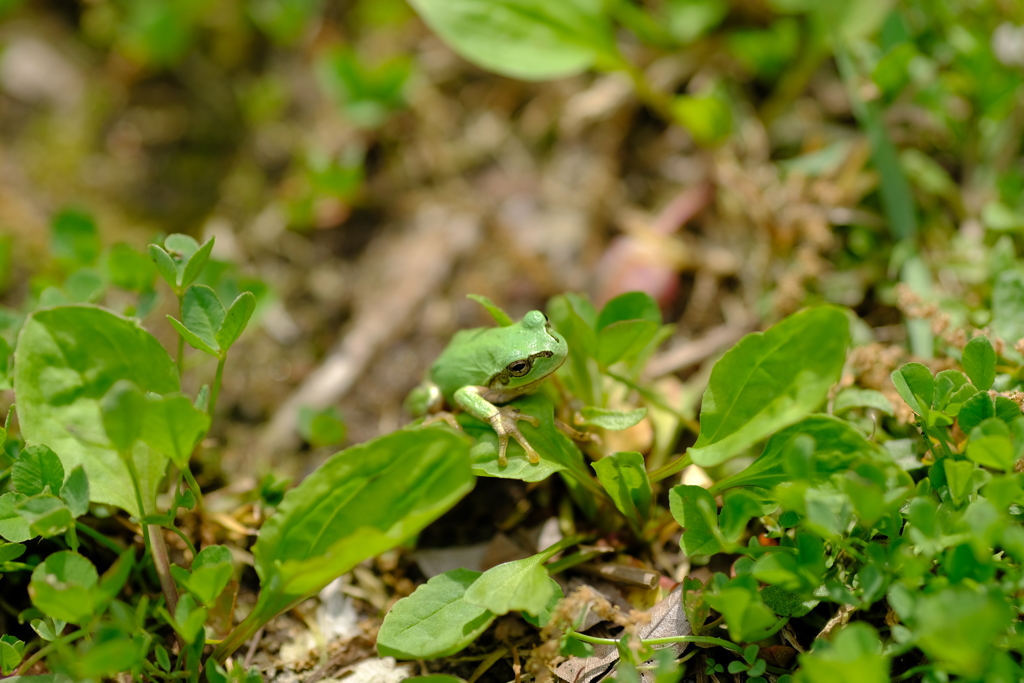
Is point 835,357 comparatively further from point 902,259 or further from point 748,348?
point 902,259

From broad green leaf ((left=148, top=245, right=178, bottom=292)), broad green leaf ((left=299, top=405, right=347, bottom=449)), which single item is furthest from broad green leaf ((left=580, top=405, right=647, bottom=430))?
broad green leaf ((left=148, top=245, right=178, bottom=292))

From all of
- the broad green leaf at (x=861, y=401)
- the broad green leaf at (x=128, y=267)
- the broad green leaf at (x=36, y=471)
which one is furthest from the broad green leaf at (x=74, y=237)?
the broad green leaf at (x=861, y=401)

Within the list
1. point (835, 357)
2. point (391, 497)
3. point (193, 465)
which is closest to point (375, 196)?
point (193, 465)

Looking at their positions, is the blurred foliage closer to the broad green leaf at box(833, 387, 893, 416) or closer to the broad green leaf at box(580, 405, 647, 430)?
the broad green leaf at box(833, 387, 893, 416)

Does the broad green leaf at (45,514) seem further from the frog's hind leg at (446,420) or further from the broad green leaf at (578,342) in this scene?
the broad green leaf at (578,342)

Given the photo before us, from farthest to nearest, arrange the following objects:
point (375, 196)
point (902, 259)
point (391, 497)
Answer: point (375, 196) → point (902, 259) → point (391, 497)
